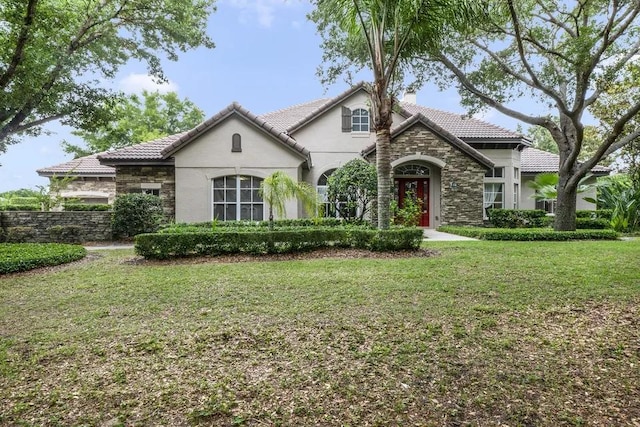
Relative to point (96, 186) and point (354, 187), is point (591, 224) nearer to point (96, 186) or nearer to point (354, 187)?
point (354, 187)

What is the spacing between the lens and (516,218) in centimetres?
1848

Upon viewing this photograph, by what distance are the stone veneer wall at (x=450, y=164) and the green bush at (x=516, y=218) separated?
5.13 feet

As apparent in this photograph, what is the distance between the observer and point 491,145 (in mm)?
19625

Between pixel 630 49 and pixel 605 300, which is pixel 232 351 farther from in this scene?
pixel 630 49

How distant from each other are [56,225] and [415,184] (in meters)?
15.8

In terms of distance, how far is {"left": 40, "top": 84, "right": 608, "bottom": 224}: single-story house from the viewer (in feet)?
52.9

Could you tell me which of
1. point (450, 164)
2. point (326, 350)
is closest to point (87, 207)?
point (450, 164)

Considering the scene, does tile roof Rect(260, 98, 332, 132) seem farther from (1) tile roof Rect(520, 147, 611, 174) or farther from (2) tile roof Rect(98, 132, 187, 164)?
(1) tile roof Rect(520, 147, 611, 174)

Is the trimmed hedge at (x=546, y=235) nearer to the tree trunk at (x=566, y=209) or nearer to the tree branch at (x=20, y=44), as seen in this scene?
the tree trunk at (x=566, y=209)

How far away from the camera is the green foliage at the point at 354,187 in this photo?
511 inches

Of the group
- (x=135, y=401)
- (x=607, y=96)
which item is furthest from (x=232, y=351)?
(x=607, y=96)

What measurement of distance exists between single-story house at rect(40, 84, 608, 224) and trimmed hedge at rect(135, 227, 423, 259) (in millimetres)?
5963

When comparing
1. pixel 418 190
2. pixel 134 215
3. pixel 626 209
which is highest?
pixel 418 190

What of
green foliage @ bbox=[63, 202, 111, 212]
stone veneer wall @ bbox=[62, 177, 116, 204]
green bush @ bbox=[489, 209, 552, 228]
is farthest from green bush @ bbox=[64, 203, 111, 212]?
green bush @ bbox=[489, 209, 552, 228]
